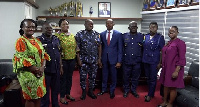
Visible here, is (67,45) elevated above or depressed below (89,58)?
above

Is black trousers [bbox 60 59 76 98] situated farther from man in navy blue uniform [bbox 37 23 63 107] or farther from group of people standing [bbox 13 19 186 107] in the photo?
man in navy blue uniform [bbox 37 23 63 107]

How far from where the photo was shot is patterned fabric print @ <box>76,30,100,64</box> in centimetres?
313

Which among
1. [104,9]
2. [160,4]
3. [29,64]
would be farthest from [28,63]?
[104,9]

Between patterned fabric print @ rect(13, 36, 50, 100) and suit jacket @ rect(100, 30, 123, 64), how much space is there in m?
1.44

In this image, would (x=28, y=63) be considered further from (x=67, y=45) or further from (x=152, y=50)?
(x=152, y=50)

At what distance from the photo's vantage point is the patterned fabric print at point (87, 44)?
3.13m

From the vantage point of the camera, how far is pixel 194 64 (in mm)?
3209

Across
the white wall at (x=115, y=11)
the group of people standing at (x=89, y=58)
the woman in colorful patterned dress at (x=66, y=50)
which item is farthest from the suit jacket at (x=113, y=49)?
the white wall at (x=115, y=11)

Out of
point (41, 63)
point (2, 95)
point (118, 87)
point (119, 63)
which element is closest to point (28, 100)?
point (41, 63)

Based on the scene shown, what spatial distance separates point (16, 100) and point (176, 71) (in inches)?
89.0

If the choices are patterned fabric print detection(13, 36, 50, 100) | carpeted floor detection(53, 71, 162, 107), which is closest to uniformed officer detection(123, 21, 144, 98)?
carpeted floor detection(53, 71, 162, 107)

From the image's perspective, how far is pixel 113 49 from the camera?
3326 millimetres

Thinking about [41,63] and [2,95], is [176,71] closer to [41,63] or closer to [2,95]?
[41,63]

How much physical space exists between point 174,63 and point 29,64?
199 cm
